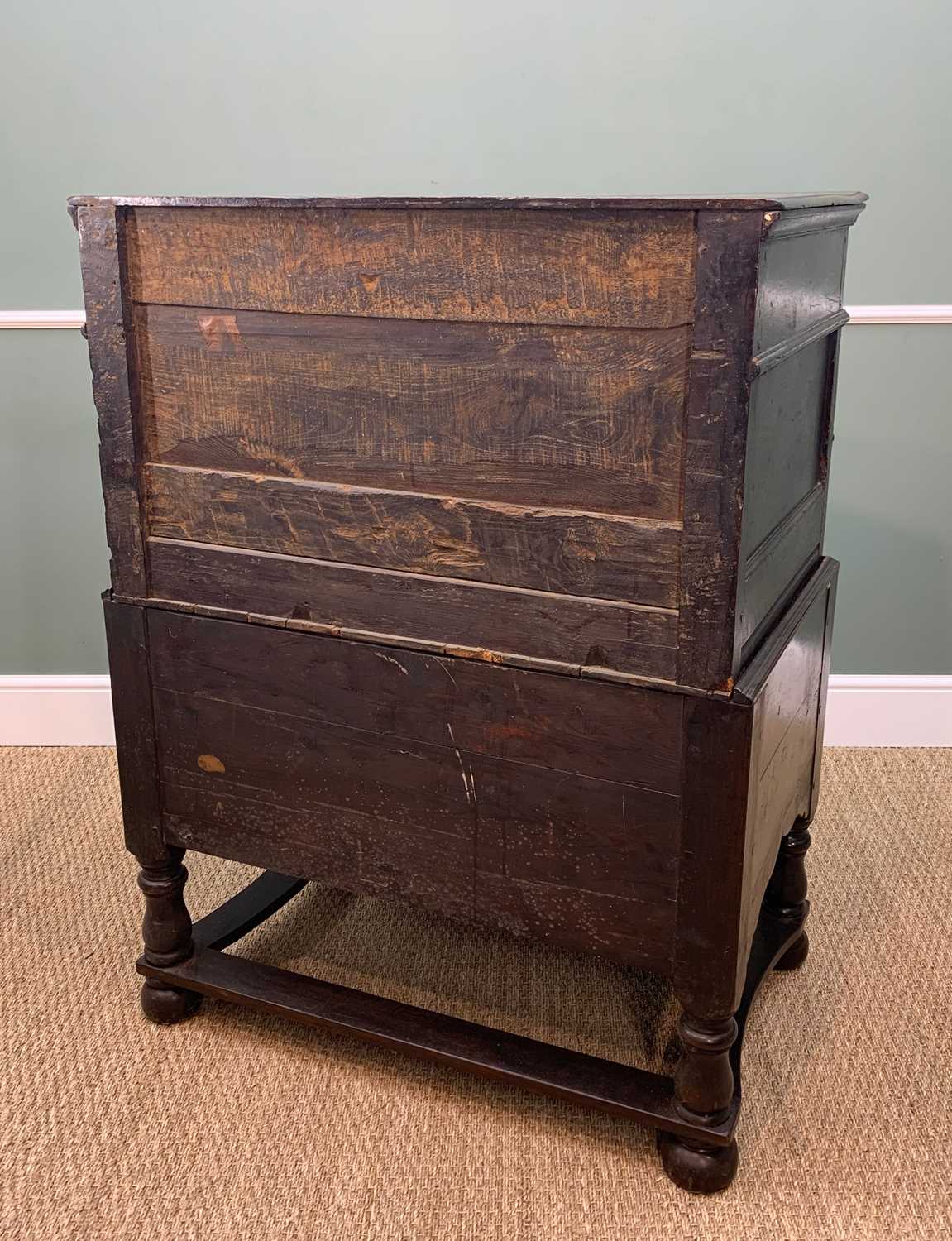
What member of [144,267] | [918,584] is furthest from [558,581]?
[918,584]

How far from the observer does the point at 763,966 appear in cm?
163

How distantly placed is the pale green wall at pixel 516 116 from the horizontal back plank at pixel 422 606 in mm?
999

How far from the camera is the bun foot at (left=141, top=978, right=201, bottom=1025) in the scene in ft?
5.34

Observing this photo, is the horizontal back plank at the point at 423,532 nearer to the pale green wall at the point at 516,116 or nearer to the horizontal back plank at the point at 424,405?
the horizontal back plank at the point at 424,405

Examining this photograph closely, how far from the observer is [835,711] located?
2412 millimetres

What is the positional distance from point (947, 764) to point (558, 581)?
4.72 feet

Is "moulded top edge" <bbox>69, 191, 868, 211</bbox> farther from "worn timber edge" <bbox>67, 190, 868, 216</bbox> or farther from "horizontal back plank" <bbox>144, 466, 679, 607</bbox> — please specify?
"horizontal back plank" <bbox>144, 466, 679, 607</bbox>

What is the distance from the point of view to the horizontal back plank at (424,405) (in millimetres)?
1162

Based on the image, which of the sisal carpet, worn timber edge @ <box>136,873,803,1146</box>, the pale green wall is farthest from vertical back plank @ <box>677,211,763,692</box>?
A: the pale green wall

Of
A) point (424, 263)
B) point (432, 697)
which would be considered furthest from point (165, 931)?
point (424, 263)

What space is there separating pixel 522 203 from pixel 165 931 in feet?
3.39

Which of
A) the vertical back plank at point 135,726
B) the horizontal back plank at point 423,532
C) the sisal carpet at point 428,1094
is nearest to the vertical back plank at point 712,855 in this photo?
the horizontal back plank at point 423,532

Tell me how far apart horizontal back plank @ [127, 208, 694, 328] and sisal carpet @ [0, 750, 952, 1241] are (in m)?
0.95

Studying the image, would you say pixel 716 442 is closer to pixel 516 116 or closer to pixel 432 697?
pixel 432 697
